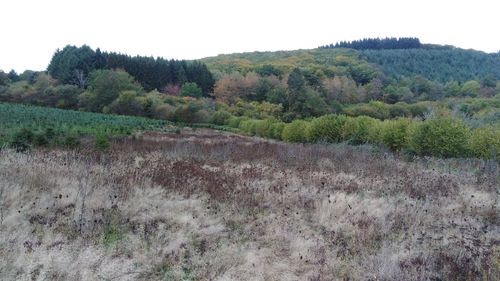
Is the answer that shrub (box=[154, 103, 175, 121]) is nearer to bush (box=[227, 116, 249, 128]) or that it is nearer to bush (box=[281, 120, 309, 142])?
bush (box=[227, 116, 249, 128])

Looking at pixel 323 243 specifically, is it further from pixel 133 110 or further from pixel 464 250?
pixel 133 110

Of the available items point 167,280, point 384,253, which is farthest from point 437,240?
point 167,280

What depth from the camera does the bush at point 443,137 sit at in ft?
65.5

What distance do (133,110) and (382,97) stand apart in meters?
57.9

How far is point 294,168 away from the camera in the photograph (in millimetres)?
11844

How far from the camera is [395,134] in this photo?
79.2 ft

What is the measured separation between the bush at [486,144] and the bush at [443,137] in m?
0.51

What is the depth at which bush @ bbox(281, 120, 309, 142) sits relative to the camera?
112 feet

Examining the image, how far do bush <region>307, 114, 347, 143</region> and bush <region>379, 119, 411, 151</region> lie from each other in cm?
536

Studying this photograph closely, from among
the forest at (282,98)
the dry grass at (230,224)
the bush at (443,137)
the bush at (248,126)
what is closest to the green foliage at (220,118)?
the forest at (282,98)

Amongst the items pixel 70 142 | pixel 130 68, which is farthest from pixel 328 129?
pixel 130 68

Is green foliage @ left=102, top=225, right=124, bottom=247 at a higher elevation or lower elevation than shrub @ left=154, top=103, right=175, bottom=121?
higher

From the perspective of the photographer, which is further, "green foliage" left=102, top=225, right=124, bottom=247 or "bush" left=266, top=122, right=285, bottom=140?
"bush" left=266, top=122, right=285, bottom=140

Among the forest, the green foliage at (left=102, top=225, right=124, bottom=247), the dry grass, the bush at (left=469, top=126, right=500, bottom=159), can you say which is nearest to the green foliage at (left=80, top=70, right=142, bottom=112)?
the forest
